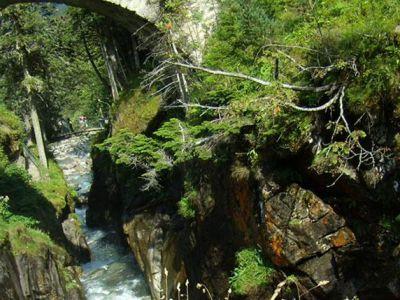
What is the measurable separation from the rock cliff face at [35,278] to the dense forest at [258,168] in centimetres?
5

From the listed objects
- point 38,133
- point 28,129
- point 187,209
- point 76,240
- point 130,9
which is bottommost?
point 76,240

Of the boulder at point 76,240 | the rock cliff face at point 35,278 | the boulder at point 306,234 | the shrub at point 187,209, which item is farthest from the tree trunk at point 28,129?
the boulder at point 306,234

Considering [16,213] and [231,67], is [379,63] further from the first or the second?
[16,213]

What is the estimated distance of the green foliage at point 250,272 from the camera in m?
8.55

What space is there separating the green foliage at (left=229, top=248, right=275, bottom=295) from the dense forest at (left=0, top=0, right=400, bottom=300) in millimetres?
23

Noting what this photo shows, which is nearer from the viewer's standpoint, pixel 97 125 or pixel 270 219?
pixel 270 219

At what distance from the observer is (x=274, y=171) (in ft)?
27.1

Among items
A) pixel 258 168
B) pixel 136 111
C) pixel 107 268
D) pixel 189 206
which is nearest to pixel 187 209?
pixel 189 206

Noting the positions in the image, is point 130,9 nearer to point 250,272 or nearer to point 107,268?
point 107,268

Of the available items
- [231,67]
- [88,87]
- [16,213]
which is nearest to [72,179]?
[88,87]

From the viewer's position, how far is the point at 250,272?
882cm

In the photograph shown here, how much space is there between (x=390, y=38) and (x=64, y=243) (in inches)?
529

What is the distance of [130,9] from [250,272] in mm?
10099

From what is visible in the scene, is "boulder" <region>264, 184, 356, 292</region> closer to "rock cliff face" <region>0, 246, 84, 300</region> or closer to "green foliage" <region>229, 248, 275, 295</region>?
"green foliage" <region>229, 248, 275, 295</region>
